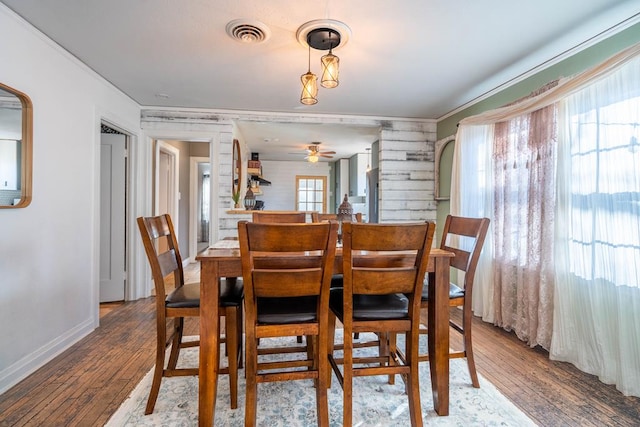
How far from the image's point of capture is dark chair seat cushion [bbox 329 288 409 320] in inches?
62.0

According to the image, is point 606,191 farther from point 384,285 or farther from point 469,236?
point 384,285

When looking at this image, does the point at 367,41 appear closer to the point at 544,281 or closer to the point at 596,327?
the point at 544,281

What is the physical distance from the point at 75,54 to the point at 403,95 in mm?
3004

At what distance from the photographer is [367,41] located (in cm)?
227

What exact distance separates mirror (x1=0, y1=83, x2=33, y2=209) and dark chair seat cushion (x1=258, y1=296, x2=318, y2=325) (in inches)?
69.1

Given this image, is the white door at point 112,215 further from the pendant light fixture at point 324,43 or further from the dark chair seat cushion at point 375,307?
the dark chair seat cushion at point 375,307

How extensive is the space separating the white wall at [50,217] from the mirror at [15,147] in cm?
7

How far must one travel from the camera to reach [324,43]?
2203 millimetres

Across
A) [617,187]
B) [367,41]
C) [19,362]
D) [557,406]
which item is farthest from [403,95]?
[19,362]

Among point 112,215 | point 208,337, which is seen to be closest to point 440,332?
point 208,337

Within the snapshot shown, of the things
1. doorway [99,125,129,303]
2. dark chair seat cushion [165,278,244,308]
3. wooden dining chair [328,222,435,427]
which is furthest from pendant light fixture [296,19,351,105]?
doorway [99,125,129,303]

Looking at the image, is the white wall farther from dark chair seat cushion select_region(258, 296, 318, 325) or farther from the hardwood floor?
dark chair seat cushion select_region(258, 296, 318, 325)

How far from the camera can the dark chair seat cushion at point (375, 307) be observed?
1.58 metres

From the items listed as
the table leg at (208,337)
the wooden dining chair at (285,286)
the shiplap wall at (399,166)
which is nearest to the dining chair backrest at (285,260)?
the wooden dining chair at (285,286)
